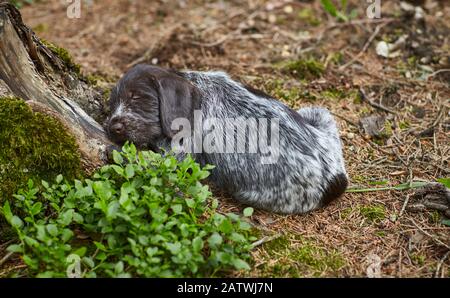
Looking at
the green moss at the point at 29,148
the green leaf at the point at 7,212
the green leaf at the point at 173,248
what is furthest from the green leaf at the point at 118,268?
the green moss at the point at 29,148

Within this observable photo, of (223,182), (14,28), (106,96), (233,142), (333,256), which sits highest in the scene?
(14,28)

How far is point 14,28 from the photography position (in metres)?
4.36

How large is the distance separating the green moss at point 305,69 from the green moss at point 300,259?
2.94 m

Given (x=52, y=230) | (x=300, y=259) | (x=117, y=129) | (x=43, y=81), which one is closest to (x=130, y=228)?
(x=52, y=230)

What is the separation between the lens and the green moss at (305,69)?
684 cm

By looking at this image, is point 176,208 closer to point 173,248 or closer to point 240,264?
point 173,248

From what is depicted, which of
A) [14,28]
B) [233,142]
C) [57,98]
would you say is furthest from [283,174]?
[14,28]

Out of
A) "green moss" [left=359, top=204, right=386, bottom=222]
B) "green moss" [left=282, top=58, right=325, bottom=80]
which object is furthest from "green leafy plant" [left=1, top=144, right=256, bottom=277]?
"green moss" [left=282, top=58, right=325, bottom=80]

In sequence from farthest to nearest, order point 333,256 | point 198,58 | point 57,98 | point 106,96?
point 198,58 < point 106,96 < point 57,98 < point 333,256

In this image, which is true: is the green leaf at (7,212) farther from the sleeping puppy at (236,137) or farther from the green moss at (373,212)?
the green moss at (373,212)

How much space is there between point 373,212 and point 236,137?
4.59 feet

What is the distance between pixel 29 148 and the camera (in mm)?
4258

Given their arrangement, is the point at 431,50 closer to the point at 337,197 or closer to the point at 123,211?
the point at 337,197
